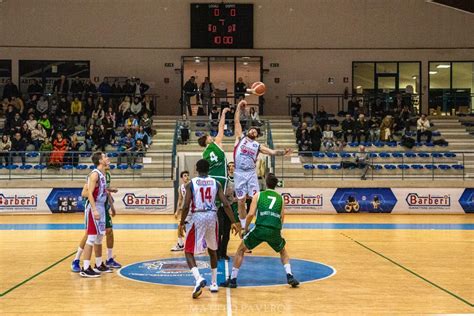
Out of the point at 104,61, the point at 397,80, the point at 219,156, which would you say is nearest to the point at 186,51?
the point at 104,61

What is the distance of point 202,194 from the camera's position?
10.4 metres

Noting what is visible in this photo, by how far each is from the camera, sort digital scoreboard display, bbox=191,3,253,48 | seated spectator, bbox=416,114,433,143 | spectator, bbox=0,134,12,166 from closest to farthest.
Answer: spectator, bbox=0,134,12,166
seated spectator, bbox=416,114,433,143
digital scoreboard display, bbox=191,3,253,48

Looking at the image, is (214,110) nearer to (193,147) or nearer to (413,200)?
(193,147)

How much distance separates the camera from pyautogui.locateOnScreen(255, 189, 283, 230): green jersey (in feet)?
35.4

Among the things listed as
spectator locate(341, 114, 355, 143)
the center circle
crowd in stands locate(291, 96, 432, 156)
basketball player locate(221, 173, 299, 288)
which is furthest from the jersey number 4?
spectator locate(341, 114, 355, 143)

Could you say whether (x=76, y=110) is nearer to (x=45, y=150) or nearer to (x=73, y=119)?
(x=73, y=119)

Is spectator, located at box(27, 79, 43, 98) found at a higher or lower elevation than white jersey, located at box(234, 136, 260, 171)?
higher

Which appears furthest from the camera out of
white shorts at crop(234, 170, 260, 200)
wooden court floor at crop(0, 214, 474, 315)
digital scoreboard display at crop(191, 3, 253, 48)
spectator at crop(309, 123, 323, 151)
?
digital scoreboard display at crop(191, 3, 253, 48)

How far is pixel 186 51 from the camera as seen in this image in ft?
122

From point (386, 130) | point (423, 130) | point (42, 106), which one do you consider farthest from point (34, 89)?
point (423, 130)

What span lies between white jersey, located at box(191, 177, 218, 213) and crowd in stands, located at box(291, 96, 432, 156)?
57.6ft

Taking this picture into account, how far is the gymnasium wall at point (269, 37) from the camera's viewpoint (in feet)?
121

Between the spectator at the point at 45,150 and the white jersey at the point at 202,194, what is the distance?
58.4 ft

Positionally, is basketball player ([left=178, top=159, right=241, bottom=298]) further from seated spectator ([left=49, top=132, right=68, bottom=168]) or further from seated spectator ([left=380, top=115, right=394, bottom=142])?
seated spectator ([left=380, top=115, right=394, bottom=142])
